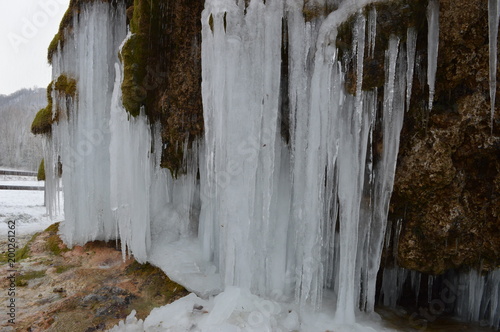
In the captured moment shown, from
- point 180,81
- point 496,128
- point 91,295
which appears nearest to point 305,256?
point 496,128

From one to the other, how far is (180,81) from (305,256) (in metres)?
3.51

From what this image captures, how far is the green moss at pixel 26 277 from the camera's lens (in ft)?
15.4

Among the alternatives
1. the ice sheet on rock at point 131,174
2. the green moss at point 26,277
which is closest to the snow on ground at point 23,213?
the green moss at point 26,277

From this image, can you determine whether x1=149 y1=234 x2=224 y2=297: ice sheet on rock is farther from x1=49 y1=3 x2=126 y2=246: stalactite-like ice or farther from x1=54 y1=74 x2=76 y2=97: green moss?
x1=54 y1=74 x2=76 y2=97: green moss

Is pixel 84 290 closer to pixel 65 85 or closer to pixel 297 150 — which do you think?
pixel 297 150

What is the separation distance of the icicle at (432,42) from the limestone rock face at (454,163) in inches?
3.2

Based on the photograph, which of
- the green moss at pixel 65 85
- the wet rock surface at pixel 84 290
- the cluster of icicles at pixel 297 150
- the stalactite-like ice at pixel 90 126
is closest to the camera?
the cluster of icicles at pixel 297 150

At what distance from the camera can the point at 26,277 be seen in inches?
196

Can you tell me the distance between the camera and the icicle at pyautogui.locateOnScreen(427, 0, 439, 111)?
9.45ft

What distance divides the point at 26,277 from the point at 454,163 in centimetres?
648

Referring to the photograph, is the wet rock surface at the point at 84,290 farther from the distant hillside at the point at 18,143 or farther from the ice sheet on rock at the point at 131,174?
the distant hillside at the point at 18,143

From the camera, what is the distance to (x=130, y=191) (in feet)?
17.1

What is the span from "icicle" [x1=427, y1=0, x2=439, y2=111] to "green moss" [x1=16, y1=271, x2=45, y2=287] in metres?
6.19

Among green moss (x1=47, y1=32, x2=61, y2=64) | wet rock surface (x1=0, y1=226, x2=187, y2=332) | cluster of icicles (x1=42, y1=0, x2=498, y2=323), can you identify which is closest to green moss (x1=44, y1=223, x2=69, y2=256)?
wet rock surface (x1=0, y1=226, x2=187, y2=332)
